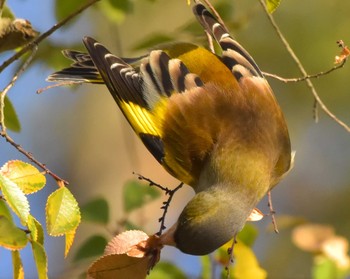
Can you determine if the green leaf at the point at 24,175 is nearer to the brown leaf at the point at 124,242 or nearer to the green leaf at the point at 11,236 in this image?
the green leaf at the point at 11,236

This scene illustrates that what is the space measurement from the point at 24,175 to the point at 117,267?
0.28 meters

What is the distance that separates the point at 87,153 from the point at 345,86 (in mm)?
2444

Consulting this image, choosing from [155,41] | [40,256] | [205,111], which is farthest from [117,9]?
[40,256]

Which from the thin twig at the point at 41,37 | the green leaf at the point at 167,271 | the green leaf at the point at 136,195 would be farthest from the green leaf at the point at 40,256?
the green leaf at the point at 136,195

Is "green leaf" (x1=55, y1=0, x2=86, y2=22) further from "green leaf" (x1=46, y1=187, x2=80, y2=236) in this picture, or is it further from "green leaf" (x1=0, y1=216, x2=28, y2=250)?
"green leaf" (x1=0, y1=216, x2=28, y2=250)

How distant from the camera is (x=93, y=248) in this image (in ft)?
7.00

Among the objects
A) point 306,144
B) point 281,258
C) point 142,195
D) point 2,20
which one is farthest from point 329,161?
point 2,20

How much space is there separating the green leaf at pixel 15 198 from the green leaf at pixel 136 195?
3.21 feet

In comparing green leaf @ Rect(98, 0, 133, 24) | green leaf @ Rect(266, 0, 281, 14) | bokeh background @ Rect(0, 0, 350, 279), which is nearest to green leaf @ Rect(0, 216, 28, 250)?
green leaf @ Rect(266, 0, 281, 14)

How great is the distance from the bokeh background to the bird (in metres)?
1.67

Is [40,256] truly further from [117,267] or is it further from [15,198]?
[117,267]

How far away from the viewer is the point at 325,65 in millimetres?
5453

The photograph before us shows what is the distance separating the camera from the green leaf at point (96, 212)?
2.16 m

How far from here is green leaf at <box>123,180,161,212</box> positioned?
2268 millimetres
